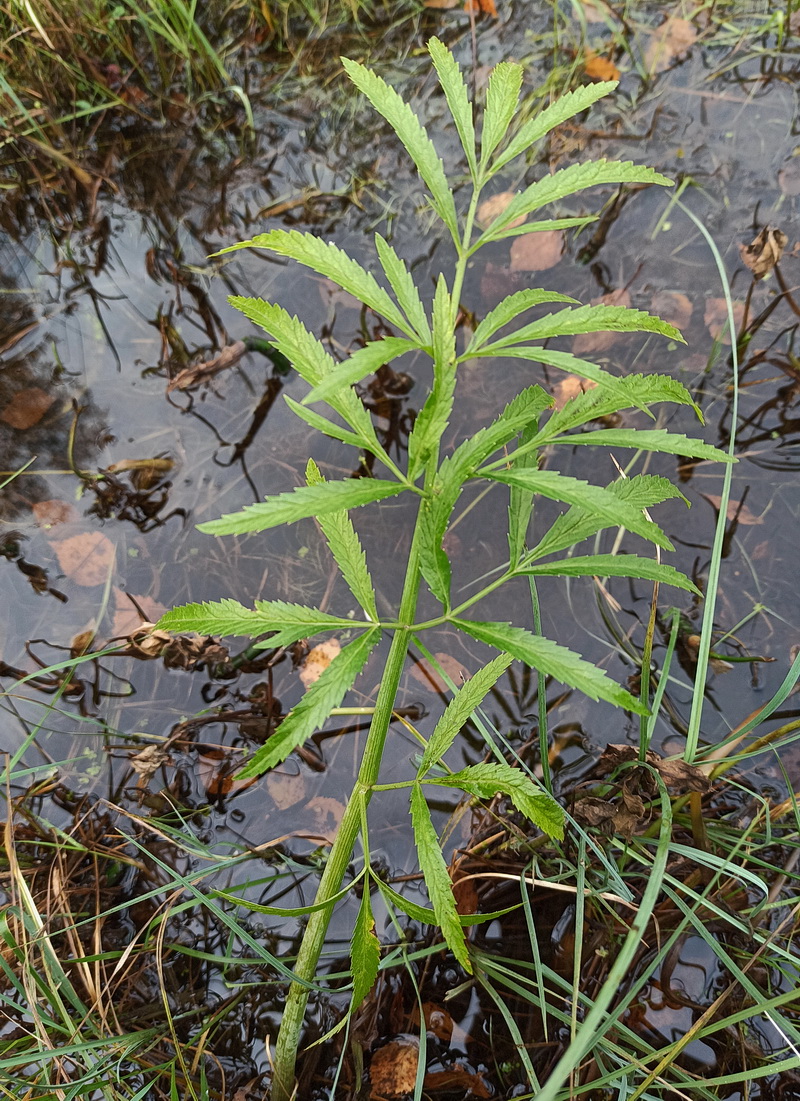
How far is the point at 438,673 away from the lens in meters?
2.02

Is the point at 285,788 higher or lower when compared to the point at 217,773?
lower

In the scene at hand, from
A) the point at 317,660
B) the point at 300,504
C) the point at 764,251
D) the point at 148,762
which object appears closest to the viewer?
the point at 300,504

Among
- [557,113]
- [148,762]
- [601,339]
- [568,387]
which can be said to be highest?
[557,113]

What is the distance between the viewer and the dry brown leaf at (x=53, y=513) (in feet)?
7.48

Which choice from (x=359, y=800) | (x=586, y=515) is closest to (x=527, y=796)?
(x=359, y=800)

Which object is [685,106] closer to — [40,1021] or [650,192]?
[650,192]

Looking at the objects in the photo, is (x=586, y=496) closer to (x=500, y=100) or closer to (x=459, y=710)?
(x=459, y=710)

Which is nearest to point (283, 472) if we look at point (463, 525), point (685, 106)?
point (463, 525)

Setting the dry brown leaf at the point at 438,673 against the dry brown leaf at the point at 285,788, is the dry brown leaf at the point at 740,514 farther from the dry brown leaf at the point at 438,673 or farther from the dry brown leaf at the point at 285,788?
the dry brown leaf at the point at 285,788

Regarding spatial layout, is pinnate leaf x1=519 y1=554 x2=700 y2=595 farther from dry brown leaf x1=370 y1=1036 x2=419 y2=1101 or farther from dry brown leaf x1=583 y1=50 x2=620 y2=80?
dry brown leaf x1=583 y1=50 x2=620 y2=80

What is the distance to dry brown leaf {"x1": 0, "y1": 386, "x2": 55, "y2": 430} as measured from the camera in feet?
7.95

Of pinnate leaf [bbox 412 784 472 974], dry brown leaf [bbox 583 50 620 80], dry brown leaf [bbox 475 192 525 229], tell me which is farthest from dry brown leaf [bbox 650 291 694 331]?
pinnate leaf [bbox 412 784 472 974]

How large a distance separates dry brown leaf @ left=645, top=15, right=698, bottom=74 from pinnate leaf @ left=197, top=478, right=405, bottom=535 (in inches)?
110

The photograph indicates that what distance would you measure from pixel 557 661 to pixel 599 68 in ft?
9.41
